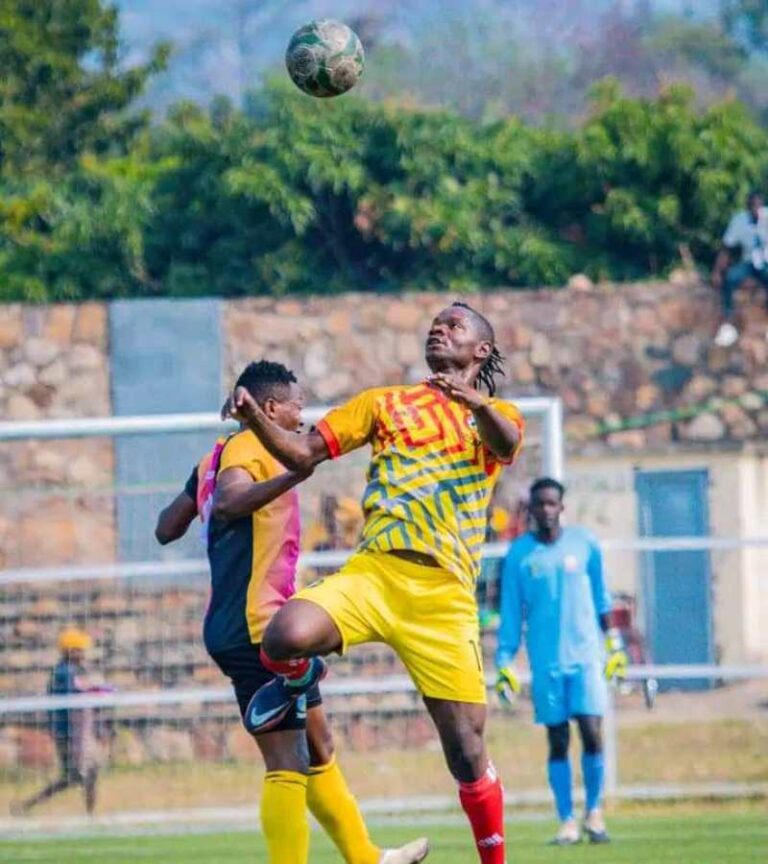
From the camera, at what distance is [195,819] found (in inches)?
589

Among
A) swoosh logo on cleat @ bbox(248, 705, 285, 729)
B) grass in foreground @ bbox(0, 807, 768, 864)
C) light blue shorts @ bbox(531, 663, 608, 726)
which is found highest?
swoosh logo on cleat @ bbox(248, 705, 285, 729)

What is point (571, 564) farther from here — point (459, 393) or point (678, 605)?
point (459, 393)

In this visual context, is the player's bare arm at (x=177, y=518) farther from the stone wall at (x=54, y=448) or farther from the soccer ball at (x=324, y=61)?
the stone wall at (x=54, y=448)

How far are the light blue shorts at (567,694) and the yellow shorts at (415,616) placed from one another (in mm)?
4437

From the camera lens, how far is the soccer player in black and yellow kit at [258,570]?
30.3 feet

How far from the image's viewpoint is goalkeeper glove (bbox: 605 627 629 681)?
13.2 meters

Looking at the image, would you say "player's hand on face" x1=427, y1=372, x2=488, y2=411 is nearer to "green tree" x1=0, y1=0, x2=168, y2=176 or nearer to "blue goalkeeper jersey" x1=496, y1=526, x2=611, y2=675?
"blue goalkeeper jersey" x1=496, y1=526, x2=611, y2=675

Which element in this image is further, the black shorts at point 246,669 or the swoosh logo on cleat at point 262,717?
the black shorts at point 246,669

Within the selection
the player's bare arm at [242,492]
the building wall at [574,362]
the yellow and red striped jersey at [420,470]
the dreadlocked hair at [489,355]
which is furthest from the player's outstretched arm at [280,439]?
the building wall at [574,362]

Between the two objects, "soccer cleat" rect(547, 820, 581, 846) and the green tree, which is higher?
the green tree

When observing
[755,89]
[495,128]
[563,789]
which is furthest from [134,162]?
[755,89]

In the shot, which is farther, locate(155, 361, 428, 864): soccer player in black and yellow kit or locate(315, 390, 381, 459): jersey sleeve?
locate(155, 361, 428, 864): soccer player in black and yellow kit

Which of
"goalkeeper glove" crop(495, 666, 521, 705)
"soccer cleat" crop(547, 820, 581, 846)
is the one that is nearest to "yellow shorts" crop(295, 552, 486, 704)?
"goalkeeper glove" crop(495, 666, 521, 705)

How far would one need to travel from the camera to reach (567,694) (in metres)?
13.1
